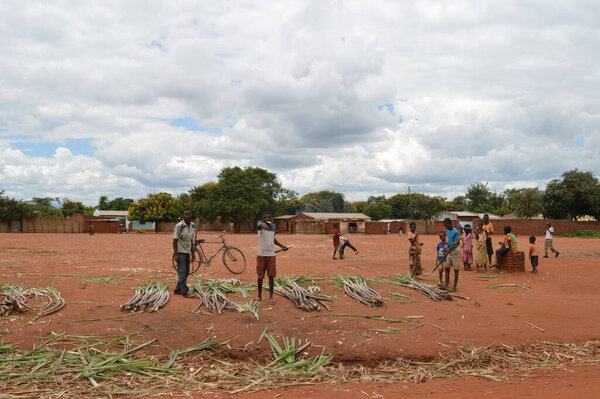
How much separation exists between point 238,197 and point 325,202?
45.5m

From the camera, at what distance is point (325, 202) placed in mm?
92625

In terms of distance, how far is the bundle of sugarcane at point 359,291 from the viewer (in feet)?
27.6

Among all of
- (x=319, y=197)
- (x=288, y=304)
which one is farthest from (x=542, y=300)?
(x=319, y=197)

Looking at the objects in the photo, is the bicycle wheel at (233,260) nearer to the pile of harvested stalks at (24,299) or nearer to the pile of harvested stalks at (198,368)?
the pile of harvested stalks at (24,299)

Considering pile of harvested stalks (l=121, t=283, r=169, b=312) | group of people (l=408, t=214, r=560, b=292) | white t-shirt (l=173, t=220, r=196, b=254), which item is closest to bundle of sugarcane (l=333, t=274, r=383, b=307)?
group of people (l=408, t=214, r=560, b=292)

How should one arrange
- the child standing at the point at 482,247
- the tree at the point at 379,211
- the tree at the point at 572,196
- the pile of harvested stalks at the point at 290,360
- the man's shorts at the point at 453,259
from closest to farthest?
the pile of harvested stalks at the point at 290,360, the man's shorts at the point at 453,259, the child standing at the point at 482,247, the tree at the point at 572,196, the tree at the point at 379,211

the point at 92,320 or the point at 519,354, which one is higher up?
the point at 92,320

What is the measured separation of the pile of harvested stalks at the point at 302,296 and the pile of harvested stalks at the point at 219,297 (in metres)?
0.71

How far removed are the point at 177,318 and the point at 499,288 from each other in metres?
7.84

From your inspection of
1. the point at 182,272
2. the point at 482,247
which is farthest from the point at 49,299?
the point at 482,247

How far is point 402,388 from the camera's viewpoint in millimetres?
5156

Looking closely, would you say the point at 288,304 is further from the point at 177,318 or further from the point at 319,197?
the point at 319,197

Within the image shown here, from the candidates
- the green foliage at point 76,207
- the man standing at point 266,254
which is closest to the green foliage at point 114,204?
the green foliage at point 76,207

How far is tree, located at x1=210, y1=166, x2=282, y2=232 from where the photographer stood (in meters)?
47.8
